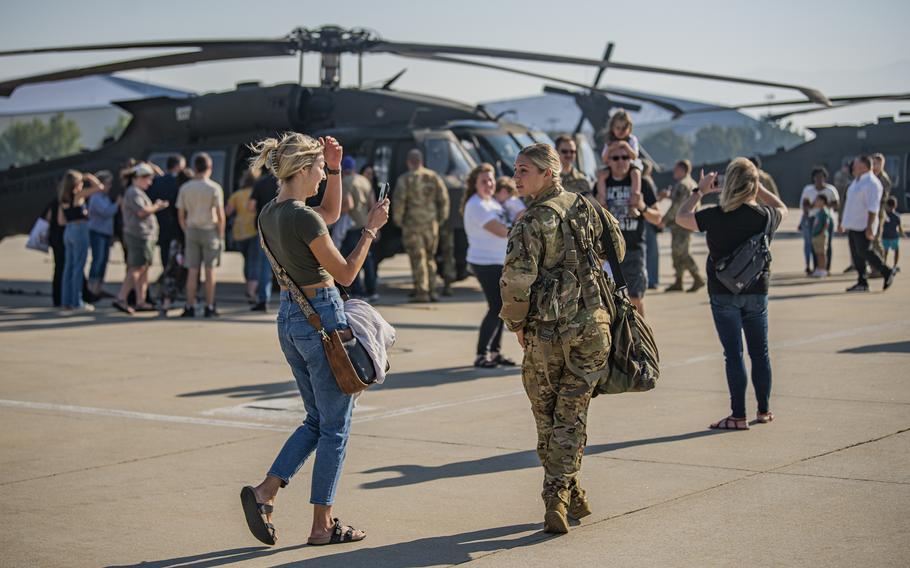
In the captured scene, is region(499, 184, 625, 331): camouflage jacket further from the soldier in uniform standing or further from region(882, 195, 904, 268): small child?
region(882, 195, 904, 268): small child

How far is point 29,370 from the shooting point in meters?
10.5

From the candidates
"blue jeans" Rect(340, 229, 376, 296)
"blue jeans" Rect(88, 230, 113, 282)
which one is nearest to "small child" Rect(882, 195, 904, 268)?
"blue jeans" Rect(340, 229, 376, 296)

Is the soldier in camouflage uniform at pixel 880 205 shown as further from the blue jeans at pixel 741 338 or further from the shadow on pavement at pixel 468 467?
the shadow on pavement at pixel 468 467

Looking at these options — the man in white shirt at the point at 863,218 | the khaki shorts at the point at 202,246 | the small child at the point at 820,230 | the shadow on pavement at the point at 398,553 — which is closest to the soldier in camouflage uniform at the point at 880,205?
the man in white shirt at the point at 863,218

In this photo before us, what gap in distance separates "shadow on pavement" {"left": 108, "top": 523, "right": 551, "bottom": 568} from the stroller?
9.96m

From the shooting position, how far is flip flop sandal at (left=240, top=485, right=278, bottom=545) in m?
5.18

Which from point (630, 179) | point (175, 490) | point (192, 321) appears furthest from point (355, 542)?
point (192, 321)

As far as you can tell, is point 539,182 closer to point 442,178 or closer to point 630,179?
point 630,179

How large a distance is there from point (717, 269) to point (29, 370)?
6125 mm

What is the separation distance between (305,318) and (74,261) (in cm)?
1065

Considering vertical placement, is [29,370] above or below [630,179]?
below

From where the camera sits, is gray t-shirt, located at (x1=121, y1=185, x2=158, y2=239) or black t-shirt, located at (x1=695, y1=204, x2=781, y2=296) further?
gray t-shirt, located at (x1=121, y1=185, x2=158, y2=239)

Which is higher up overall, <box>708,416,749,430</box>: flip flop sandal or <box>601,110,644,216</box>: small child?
<box>601,110,644,216</box>: small child

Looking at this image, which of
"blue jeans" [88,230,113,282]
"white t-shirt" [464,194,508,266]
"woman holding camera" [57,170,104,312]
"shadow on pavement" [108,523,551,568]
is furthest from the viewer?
"blue jeans" [88,230,113,282]
